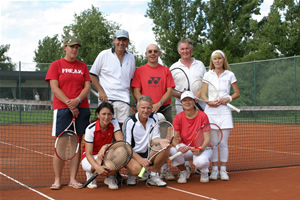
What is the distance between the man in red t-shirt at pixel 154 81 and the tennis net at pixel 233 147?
92 centimetres

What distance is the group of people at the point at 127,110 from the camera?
172 inches

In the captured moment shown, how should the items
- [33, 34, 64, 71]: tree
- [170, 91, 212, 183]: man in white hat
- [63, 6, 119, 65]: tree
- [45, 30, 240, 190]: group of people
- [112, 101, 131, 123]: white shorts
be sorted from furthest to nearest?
[33, 34, 64, 71]: tree → [63, 6, 119, 65]: tree → [112, 101, 131, 123]: white shorts → [170, 91, 212, 183]: man in white hat → [45, 30, 240, 190]: group of people

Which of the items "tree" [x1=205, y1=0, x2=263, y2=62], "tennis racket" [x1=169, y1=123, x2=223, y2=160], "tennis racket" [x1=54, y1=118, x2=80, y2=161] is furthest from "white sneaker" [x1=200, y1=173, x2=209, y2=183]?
"tree" [x1=205, y1=0, x2=263, y2=62]

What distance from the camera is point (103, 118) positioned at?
438 cm

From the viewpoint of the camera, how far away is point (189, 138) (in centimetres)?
476

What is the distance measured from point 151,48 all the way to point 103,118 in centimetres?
111

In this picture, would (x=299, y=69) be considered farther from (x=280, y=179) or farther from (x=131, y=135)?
(x=131, y=135)

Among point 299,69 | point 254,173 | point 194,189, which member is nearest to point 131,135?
point 194,189

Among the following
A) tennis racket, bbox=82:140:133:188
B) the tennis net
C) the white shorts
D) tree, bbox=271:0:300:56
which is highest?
tree, bbox=271:0:300:56

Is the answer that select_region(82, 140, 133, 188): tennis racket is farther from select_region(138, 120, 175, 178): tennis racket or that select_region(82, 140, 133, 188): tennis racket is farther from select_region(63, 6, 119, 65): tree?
select_region(63, 6, 119, 65): tree

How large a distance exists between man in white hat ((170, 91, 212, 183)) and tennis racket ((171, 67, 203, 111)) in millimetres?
→ 412

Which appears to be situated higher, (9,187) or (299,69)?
(299,69)

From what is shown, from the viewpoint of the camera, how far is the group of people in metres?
4.36

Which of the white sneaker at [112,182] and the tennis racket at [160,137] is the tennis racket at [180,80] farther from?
the white sneaker at [112,182]
